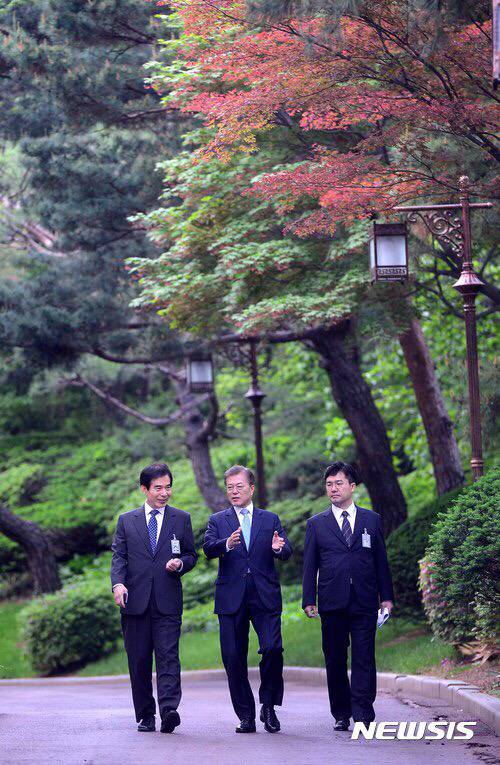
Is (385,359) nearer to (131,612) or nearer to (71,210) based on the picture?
(71,210)

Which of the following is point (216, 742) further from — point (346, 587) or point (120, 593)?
point (346, 587)

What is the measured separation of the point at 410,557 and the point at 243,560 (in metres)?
7.31

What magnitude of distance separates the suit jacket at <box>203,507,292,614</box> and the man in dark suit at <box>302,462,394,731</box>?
25 centimetres

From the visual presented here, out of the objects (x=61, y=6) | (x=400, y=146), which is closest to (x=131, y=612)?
(x=400, y=146)

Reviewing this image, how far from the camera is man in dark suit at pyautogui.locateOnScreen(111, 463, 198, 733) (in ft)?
29.3

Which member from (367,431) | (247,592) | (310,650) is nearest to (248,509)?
(247,592)

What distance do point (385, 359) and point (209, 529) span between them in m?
17.5

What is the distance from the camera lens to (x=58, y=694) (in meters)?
16.2

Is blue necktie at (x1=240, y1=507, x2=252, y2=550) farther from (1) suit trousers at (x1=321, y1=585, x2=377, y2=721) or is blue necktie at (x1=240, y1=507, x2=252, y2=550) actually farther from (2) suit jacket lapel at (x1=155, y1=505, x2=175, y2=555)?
(1) suit trousers at (x1=321, y1=585, x2=377, y2=721)

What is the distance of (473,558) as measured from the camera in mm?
10258

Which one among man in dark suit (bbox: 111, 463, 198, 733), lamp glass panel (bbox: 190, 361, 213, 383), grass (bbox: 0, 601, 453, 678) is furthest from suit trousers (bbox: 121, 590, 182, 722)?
lamp glass panel (bbox: 190, 361, 213, 383)

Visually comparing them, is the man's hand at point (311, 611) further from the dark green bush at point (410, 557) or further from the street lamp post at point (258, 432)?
the street lamp post at point (258, 432)

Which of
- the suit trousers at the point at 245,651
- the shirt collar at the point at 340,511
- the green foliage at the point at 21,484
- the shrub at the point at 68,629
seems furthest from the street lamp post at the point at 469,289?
the green foliage at the point at 21,484

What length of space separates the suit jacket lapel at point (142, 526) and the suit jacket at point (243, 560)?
0.43 meters
